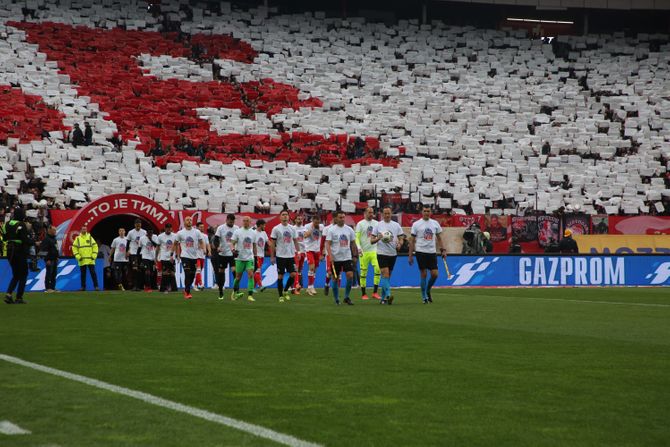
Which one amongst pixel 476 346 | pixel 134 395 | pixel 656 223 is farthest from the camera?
pixel 656 223

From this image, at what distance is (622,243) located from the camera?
1439 inches

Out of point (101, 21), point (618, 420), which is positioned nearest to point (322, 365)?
point (618, 420)

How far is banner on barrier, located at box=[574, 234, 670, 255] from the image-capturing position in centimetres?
3634

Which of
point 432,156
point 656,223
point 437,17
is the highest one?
point 437,17

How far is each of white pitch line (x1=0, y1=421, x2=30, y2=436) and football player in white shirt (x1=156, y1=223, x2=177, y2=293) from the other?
849 inches

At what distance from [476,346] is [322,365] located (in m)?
2.81

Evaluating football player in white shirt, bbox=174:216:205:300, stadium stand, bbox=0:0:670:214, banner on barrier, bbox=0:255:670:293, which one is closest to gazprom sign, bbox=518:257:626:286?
banner on barrier, bbox=0:255:670:293

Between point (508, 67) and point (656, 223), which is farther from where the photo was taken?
point (508, 67)

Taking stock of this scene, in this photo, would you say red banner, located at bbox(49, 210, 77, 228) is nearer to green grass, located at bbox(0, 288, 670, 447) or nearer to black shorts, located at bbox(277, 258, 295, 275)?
black shorts, located at bbox(277, 258, 295, 275)

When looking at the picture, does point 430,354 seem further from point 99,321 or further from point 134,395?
point 99,321

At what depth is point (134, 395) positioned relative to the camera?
8.47 meters

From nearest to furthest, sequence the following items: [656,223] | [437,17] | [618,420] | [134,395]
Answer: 1. [618,420]
2. [134,395]
3. [656,223]
4. [437,17]

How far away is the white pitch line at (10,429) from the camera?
22.4 ft

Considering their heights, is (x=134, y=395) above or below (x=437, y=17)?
below
